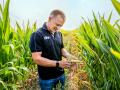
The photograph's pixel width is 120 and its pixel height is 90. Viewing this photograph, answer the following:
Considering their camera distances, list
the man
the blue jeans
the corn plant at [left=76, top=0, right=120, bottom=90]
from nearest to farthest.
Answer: the corn plant at [left=76, top=0, right=120, bottom=90], the man, the blue jeans

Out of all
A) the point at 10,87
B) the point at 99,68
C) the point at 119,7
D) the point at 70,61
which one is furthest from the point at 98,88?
the point at 119,7

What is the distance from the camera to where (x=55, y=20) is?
3488 millimetres

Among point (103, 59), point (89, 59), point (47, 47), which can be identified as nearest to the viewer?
point (103, 59)

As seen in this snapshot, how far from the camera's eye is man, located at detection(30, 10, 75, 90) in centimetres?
349

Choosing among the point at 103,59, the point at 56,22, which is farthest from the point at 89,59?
the point at 56,22

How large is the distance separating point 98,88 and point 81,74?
130 cm

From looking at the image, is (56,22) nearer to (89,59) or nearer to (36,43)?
(36,43)

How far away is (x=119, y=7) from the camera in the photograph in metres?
1.28

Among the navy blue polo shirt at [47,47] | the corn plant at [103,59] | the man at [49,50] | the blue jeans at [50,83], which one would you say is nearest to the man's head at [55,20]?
the man at [49,50]

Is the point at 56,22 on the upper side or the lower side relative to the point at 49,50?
upper

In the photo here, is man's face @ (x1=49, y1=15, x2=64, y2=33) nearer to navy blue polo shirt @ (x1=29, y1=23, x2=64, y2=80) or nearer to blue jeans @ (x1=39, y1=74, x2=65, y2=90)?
navy blue polo shirt @ (x1=29, y1=23, x2=64, y2=80)

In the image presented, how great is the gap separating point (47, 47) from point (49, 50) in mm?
41

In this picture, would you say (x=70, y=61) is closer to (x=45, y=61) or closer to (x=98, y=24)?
(x=45, y=61)

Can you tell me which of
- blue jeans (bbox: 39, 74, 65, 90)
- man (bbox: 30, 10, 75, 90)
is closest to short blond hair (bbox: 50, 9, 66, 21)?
man (bbox: 30, 10, 75, 90)
